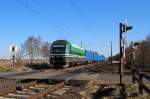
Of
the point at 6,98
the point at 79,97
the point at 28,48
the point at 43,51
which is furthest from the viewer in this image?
the point at 43,51

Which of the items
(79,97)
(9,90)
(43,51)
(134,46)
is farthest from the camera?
(43,51)

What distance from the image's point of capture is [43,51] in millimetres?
118125

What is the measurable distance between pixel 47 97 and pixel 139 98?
3.55m

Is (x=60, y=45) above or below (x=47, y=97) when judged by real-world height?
above

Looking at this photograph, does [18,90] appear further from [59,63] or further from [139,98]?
[59,63]

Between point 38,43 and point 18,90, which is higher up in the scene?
point 38,43

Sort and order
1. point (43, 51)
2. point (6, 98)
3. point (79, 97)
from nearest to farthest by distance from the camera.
Answer: point (6, 98), point (79, 97), point (43, 51)

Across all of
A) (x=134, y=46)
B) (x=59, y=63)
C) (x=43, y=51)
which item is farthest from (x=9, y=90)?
(x=43, y=51)

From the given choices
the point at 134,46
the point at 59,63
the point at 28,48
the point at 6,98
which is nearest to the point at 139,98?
the point at 6,98

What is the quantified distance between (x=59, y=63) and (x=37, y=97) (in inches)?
1401

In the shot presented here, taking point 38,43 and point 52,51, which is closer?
point 52,51

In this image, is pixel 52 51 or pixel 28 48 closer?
pixel 52 51

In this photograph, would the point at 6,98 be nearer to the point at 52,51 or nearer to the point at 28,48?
the point at 52,51

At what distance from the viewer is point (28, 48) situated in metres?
108
